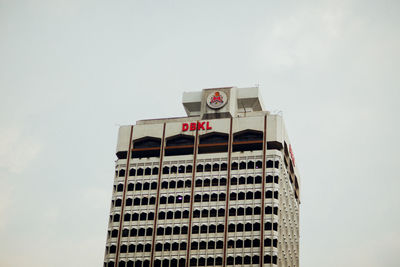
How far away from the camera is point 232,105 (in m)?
160

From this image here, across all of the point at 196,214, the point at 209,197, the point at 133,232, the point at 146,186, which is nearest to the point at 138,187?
the point at 146,186

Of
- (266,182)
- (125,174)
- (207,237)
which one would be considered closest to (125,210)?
(125,174)

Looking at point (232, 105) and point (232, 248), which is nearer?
point (232, 248)

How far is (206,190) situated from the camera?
14925 cm

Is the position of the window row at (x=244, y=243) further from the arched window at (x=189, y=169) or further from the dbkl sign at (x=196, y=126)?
the dbkl sign at (x=196, y=126)

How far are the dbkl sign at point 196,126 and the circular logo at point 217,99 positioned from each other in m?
5.91

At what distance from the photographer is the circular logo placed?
16075 centimetres

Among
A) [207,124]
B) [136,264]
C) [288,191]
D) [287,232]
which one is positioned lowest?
[136,264]

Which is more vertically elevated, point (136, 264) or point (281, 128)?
point (281, 128)

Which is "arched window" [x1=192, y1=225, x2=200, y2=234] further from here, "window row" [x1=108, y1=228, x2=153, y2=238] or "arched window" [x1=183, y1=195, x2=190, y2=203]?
"window row" [x1=108, y1=228, x2=153, y2=238]

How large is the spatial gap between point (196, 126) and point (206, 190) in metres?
15.7

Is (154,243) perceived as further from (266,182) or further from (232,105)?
(232,105)

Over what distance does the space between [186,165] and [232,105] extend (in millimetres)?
18038

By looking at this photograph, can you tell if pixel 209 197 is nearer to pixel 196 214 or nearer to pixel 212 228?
pixel 196 214
